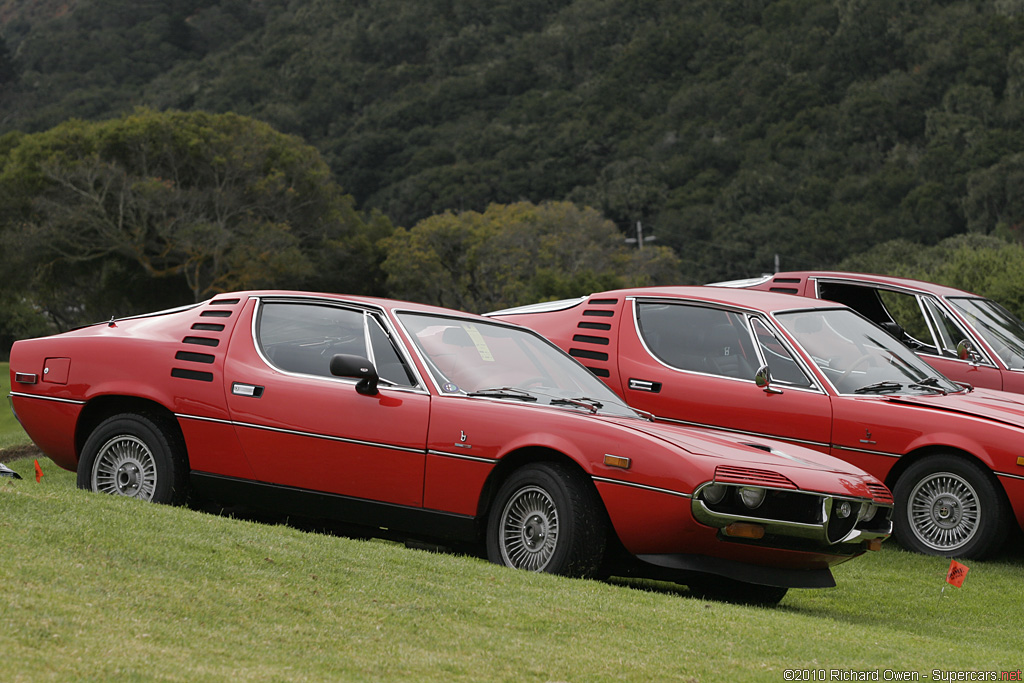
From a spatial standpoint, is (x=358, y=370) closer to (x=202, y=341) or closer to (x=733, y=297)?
(x=202, y=341)

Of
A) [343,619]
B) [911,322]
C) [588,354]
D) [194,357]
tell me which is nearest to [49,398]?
[194,357]

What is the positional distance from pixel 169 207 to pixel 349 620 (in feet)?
166

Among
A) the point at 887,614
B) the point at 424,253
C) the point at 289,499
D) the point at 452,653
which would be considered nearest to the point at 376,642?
the point at 452,653

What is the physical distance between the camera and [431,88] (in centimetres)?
10688

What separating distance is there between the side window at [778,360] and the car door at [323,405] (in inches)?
135

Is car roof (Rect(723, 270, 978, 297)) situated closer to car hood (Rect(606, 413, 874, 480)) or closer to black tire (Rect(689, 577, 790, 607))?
car hood (Rect(606, 413, 874, 480))

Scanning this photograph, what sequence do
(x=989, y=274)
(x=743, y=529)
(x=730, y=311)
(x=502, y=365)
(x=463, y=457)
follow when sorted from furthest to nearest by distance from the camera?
(x=989, y=274)
(x=730, y=311)
(x=502, y=365)
(x=463, y=457)
(x=743, y=529)

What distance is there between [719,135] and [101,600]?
88.0m

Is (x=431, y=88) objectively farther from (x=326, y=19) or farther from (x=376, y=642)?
(x=376, y=642)

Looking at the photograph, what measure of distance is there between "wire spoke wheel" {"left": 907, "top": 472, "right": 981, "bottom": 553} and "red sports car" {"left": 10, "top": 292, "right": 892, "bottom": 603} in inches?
83.9

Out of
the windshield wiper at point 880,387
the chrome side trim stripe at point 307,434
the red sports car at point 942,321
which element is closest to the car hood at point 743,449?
the chrome side trim stripe at point 307,434

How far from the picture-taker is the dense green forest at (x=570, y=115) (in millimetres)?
61844

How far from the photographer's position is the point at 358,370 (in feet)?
22.8

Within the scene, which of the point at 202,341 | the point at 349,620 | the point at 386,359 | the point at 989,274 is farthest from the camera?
the point at 989,274
